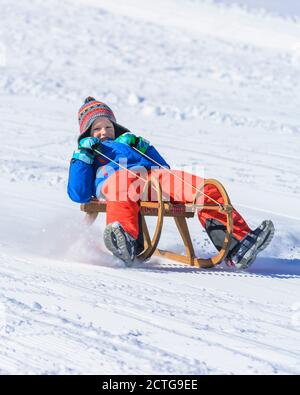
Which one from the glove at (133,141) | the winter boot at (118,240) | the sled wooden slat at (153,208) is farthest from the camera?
the glove at (133,141)

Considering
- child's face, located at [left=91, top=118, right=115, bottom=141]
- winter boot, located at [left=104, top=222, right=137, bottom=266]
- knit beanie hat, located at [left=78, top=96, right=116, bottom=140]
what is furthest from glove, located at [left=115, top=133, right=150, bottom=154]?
winter boot, located at [left=104, top=222, right=137, bottom=266]

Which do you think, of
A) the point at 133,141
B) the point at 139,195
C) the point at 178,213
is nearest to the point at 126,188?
the point at 139,195

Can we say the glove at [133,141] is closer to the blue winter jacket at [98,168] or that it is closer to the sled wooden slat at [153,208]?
the blue winter jacket at [98,168]

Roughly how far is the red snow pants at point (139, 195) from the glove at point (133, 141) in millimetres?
268

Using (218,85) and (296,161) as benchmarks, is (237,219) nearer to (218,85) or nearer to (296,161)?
(296,161)

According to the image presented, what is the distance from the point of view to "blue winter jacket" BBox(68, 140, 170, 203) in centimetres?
487

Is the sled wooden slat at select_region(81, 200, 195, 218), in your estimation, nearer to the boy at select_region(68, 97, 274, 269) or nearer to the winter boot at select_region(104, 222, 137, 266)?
the boy at select_region(68, 97, 274, 269)

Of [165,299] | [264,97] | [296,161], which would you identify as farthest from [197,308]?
[264,97]

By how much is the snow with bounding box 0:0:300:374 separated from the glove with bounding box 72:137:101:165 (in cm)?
50

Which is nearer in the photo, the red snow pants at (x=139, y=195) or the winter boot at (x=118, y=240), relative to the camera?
the winter boot at (x=118, y=240)

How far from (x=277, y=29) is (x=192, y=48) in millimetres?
2521

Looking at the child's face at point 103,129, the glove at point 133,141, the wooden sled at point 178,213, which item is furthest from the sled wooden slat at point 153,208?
A: the child's face at point 103,129

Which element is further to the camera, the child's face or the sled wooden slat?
the child's face

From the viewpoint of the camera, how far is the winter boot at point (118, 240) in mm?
4449
